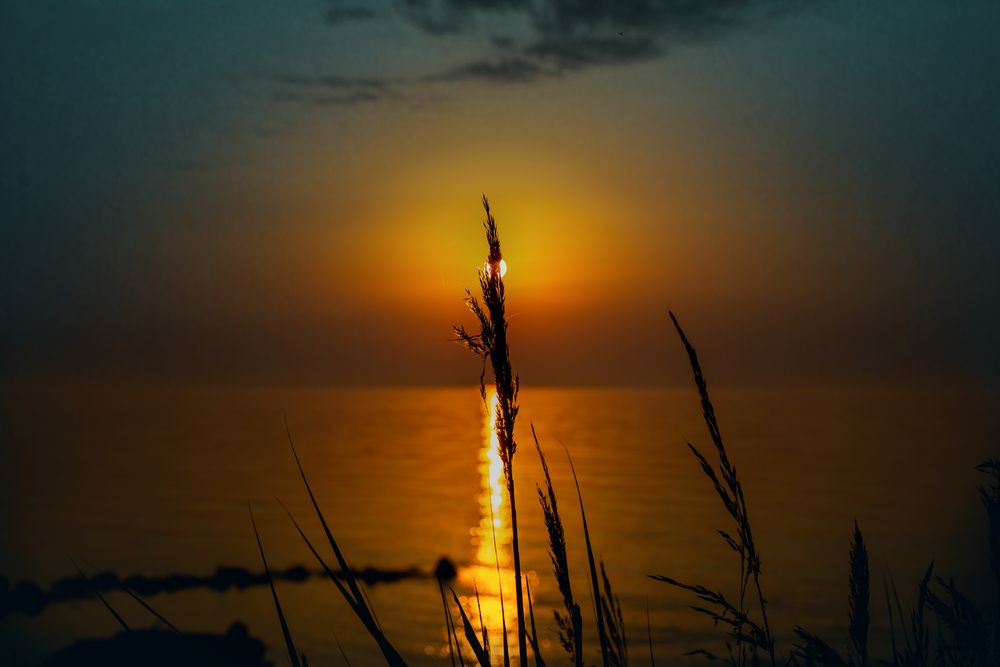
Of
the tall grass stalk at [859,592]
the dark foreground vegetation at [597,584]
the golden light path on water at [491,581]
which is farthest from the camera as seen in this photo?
the golden light path on water at [491,581]

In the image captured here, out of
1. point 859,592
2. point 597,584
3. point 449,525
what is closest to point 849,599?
point 859,592

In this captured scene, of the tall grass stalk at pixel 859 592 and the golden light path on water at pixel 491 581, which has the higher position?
the tall grass stalk at pixel 859 592

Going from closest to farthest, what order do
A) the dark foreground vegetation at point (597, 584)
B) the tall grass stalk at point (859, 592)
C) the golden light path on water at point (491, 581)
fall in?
the dark foreground vegetation at point (597, 584), the tall grass stalk at point (859, 592), the golden light path on water at point (491, 581)

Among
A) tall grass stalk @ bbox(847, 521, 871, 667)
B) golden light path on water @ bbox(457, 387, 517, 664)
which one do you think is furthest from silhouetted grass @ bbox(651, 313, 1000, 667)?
golden light path on water @ bbox(457, 387, 517, 664)

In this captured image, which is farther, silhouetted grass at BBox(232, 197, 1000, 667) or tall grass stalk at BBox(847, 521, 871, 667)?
tall grass stalk at BBox(847, 521, 871, 667)

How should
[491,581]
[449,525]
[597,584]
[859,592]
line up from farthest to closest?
[449,525]
[491,581]
[859,592]
[597,584]

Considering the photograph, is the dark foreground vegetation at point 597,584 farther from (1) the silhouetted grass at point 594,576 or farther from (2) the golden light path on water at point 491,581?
(2) the golden light path on water at point 491,581

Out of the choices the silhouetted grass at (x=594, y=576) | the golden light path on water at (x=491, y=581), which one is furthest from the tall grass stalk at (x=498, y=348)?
the golden light path on water at (x=491, y=581)

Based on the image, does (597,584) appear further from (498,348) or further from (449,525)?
(449,525)

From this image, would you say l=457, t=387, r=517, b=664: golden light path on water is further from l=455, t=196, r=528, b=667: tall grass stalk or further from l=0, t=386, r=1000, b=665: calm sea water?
l=455, t=196, r=528, b=667: tall grass stalk

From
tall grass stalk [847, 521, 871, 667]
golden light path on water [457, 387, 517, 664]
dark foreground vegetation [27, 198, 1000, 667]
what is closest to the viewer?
dark foreground vegetation [27, 198, 1000, 667]

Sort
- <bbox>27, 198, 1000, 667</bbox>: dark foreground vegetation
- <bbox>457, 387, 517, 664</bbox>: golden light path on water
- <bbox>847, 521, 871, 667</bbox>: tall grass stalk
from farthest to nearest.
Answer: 1. <bbox>457, 387, 517, 664</bbox>: golden light path on water
2. <bbox>847, 521, 871, 667</bbox>: tall grass stalk
3. <bbox>27, 198, 1000, 667</bbox>: dark foreground vegetation

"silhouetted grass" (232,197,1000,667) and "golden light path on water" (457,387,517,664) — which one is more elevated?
"silhouetted grass" (232,197,1000,667)

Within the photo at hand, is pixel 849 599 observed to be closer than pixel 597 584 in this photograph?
No
